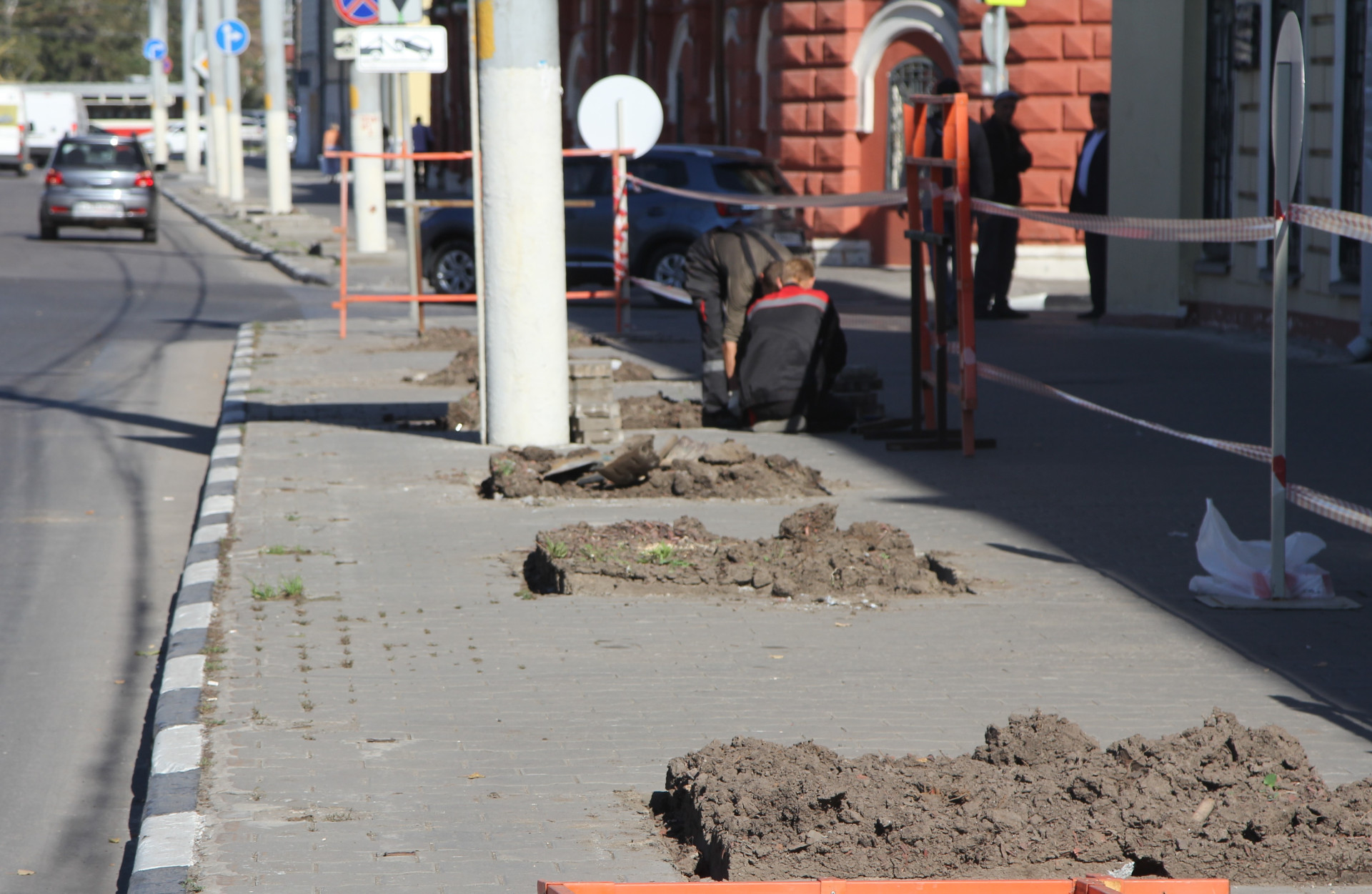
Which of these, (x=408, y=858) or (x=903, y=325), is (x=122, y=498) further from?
(x=903, y=325)

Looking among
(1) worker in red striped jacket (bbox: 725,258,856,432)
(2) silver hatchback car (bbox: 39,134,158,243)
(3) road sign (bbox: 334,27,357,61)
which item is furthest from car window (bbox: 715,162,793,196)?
(2) silver hatchback car (bbox: 39,134,158,243)

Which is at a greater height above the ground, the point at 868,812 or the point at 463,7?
the point at 463,7

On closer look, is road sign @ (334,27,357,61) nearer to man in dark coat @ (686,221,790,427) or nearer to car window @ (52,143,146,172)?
man in dark coat @ (686,221,790,427)

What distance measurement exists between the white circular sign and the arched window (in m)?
7.69

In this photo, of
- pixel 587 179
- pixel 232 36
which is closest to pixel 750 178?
pixel 587 179

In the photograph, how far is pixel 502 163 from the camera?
1068 centimetres

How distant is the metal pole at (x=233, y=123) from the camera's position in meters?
41.2

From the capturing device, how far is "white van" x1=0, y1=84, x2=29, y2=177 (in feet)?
213

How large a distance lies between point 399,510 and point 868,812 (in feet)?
17.3

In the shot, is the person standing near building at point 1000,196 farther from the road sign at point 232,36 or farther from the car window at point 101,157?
the road sign at point 232,36

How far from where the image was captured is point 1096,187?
1816cm

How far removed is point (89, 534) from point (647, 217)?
12005 mm

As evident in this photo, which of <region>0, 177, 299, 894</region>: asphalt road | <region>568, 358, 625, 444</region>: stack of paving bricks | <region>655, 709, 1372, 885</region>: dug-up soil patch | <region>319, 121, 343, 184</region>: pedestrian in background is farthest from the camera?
<region>319, 121, 343, 184</region>: pedestrian in background

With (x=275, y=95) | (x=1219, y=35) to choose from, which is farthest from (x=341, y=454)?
(x=275, y=95)
